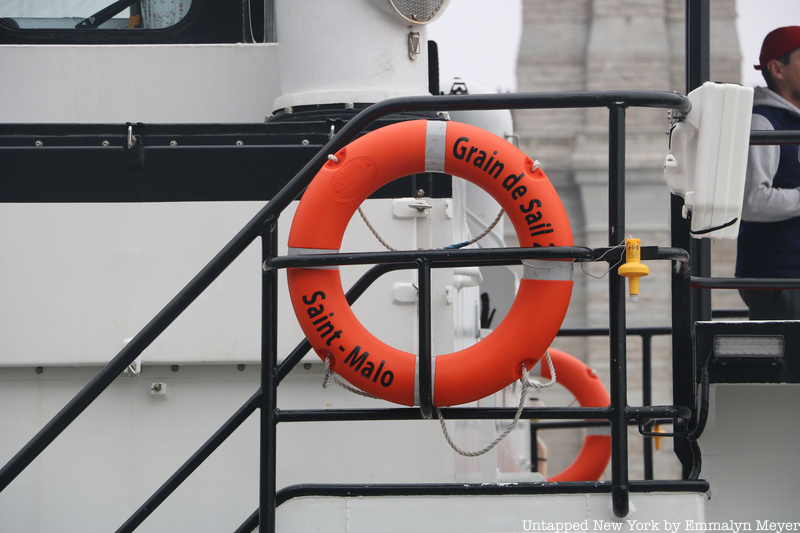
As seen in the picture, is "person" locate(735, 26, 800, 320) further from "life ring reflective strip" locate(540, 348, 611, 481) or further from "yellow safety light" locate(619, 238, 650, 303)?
"life ring reflective strip" locate(540, 348, 611, 481)

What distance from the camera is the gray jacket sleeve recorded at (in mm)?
2709

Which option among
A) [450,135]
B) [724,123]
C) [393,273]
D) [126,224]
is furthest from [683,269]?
[126,224]

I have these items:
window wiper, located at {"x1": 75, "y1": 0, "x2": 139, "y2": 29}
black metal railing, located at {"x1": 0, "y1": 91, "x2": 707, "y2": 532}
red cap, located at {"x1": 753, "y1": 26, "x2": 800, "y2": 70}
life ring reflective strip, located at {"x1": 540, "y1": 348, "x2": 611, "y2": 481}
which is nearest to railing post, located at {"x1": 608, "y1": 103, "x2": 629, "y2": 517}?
black metal railing, located at {"x1": 0, "y1": 91, "x2": 707, "y2": 532}

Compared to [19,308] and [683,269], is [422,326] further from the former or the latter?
[19,308]

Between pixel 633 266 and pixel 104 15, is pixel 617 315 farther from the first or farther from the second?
pixel 104 15

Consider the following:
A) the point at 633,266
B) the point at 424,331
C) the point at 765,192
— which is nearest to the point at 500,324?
the point at 424,331

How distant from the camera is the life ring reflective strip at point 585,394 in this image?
552cm

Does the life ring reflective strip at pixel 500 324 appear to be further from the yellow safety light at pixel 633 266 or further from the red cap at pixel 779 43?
the red cap at pixel 779 43

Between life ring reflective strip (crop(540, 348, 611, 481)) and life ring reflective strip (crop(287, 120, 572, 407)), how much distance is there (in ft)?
10.3

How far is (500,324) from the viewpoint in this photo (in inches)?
90.9

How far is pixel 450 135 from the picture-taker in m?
2.33

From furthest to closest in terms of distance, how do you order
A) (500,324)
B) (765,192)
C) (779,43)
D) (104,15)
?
(104,15) → (779,43) → (765,192) → (500,324)

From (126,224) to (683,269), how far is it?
1628 millimetres

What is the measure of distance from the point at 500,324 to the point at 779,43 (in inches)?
54.4
